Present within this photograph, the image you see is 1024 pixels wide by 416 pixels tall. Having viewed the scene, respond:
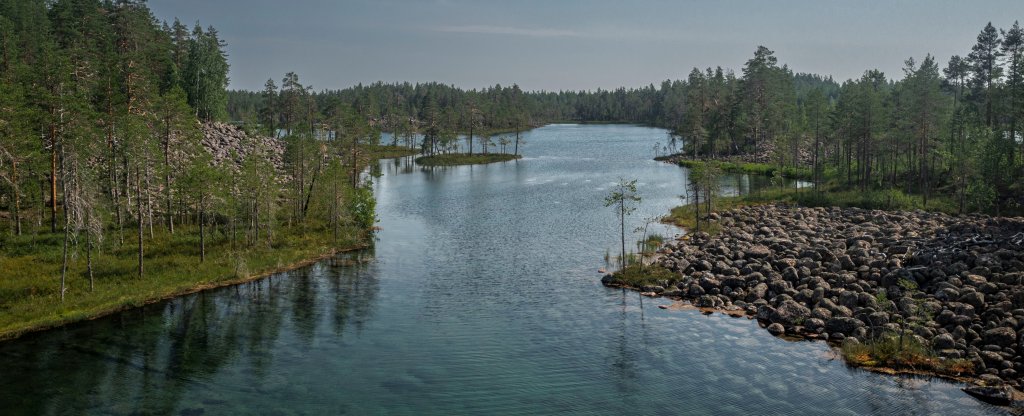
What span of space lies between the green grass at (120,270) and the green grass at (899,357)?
43573mm

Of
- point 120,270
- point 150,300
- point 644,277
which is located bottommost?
point 150,300

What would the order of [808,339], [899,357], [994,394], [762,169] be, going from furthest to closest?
[762,169] < [808,339] < [899,357] < [994,394]

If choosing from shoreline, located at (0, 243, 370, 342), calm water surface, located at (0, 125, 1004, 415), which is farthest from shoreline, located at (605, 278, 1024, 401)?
shoreline, located at (0, 243, 370, 342)

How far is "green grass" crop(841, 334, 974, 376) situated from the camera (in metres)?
31.4

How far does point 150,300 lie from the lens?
44594mm

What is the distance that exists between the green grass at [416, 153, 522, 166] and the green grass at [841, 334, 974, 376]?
13454 cm

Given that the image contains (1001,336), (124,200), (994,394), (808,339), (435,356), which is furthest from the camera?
(124,200)

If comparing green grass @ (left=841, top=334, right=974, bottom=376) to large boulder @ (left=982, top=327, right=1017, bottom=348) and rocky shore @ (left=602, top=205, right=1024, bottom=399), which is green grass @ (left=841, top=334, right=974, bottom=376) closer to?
rocky shore @ (left=602, top=205, right=1024, bottom=399)

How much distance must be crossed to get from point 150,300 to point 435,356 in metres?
23.2

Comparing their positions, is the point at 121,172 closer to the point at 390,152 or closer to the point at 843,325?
the point at 843,325

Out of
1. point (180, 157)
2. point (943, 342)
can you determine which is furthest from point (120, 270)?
point (943, 342)

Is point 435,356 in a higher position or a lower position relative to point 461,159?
lower

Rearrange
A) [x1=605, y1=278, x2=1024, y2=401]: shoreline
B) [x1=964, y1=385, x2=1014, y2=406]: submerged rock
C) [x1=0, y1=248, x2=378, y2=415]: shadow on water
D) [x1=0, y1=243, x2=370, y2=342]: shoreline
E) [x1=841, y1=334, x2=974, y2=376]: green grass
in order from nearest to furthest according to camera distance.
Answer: [x1=964, y1=385, x2=1014, y2=406]: submerged rock
[x1=0, y1=248, x2=378, y2=415]: shadow on water
[x1=605, y1=278, x2=1024, y2=401]: shoreline
[x1=841, y1=334, x2=974, y2=376]: green grass
[x1=0, y1=243, x2=370, y2=342]: shoreline

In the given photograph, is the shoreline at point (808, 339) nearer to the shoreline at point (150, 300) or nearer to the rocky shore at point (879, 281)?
the rocky shore at point (879, 281)
